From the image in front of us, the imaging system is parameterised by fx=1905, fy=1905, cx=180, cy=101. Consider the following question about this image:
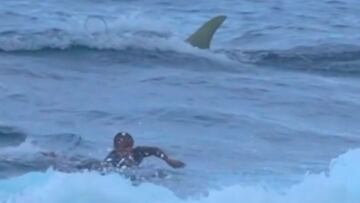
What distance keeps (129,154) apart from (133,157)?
0.15 feet

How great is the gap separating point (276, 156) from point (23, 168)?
2459 millimetres

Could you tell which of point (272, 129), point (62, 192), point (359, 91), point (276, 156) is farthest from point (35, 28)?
point (62, 192)

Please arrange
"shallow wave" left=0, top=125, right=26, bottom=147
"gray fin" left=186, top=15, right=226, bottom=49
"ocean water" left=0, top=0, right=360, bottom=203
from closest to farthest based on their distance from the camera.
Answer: "ocean water" left=0, top=0, right=360, bottom=203 < "shallow wave" left=0, top=125, right=26, bottom=147 < "gray fin" left=186, top=15, right=226, bottom=49

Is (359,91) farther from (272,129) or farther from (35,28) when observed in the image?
(35,28)

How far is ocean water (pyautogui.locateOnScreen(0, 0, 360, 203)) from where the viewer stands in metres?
14.2

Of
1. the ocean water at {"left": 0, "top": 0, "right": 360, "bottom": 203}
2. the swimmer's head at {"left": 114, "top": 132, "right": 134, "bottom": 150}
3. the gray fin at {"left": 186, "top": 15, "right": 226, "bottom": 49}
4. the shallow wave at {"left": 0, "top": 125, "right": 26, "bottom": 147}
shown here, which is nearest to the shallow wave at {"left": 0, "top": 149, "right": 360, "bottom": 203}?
the ocean water at {"left": 0, "top": 0, "right": 360, "bottom": 203}

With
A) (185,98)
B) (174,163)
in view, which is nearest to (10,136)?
(174,163)

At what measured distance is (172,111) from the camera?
812 inches

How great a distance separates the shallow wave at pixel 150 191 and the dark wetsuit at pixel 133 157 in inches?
76.6

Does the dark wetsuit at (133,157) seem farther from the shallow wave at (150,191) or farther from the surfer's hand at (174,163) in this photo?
the shallow wave at (150,191)

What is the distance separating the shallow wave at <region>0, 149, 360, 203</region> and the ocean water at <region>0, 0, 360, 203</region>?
0.01 meters

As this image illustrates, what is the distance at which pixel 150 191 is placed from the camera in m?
13.8

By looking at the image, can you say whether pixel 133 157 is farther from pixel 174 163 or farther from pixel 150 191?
pixel 150 191

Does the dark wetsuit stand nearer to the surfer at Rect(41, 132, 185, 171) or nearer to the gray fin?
the surfer at Rect(41, 132, 185, 171)
